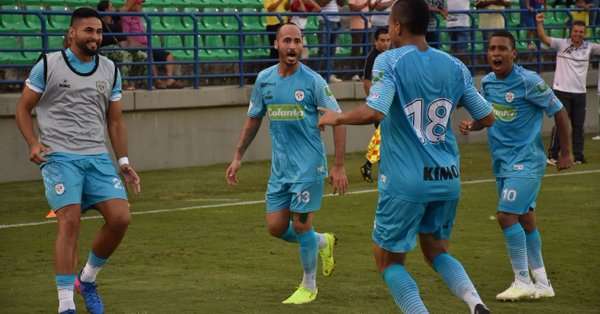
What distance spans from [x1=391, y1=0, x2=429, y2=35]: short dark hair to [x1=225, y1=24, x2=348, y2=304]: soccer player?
8.20ft

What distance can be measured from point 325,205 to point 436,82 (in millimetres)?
8714

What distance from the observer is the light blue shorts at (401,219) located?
26.5 feet

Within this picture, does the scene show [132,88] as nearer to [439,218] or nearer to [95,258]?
[95,258]

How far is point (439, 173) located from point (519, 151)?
2.55 metres

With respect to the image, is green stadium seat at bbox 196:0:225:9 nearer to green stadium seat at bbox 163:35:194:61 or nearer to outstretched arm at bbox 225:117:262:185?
green stadium seat at bbox 163:35:194:61

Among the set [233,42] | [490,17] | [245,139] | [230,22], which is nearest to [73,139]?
[245,139]

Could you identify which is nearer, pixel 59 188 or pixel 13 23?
pixel 59 188

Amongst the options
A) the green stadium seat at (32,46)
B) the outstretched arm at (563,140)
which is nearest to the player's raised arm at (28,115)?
the outstretched arm at (563,140)

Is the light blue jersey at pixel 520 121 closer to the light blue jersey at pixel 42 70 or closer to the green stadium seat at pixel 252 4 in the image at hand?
the light blue jersey at pixel 42 70

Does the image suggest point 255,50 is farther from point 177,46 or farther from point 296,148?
point 296,148

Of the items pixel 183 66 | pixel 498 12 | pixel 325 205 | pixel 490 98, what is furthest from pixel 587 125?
pixel 490 98

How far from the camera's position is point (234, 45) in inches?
915

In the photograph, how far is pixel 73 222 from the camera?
31.3ft

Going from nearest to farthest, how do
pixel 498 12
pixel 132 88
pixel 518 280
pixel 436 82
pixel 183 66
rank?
pixel 436 82 < pixel 518 280 < pixel 132 88 < pixel 183 66 < pixel 498 12
